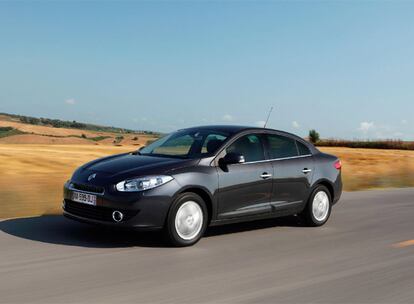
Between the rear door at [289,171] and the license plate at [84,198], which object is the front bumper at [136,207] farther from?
the rear door at [289,171]

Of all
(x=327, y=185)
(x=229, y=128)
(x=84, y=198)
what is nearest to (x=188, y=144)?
(x=229, y=128)

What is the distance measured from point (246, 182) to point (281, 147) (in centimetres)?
121

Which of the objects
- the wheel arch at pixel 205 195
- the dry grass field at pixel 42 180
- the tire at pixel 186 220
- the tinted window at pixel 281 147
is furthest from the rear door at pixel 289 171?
the dry grass field at pixel 42 180

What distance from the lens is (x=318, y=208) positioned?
9.26 m

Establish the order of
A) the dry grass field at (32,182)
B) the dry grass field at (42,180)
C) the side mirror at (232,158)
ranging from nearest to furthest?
the side mirror at (232,158), the dry grass field at (32,182), the dry grass field at (42,180)

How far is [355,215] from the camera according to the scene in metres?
10.5

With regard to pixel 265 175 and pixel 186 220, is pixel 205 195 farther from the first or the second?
pixel 265 175

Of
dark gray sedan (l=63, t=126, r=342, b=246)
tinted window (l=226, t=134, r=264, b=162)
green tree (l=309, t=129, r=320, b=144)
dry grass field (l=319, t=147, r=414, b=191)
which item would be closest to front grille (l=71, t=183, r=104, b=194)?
dark gray sedan (l=63, t=126, r=342, b=246)

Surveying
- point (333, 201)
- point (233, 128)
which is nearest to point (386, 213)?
point (333, 201)

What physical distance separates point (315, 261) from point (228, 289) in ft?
5.54

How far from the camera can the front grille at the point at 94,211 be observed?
269 inches

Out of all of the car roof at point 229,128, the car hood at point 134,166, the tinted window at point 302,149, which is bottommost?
the car hood at point 134,166

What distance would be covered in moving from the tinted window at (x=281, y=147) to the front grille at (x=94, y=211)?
2615 millimetres

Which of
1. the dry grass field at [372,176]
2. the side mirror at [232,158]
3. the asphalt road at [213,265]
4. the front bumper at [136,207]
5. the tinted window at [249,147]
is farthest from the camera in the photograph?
the dry grass field at [372,176]
